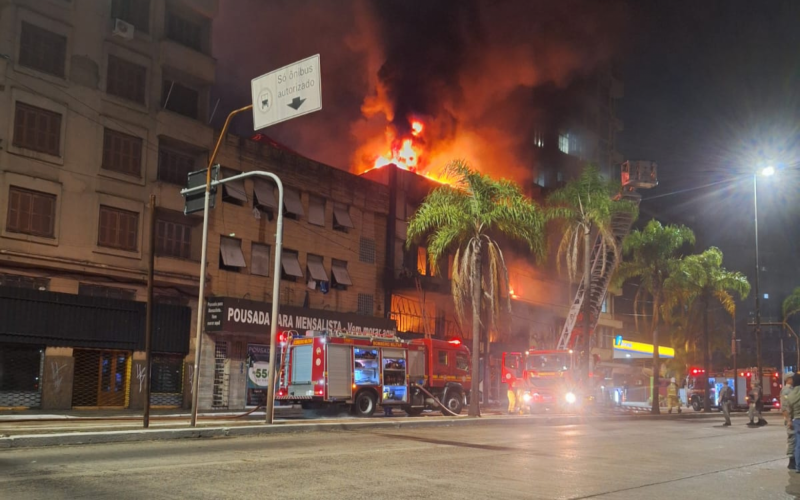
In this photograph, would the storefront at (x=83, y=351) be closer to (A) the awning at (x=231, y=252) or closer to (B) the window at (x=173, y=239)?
(B) the window at (x=173, y=239)

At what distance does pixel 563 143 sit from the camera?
6431 cm

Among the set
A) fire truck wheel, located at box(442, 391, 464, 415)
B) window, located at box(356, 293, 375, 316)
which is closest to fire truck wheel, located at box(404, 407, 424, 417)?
fire truck wheel, located at box(442, 391, 464, 415)

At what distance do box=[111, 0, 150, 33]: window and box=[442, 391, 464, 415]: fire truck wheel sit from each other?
62.2 feet

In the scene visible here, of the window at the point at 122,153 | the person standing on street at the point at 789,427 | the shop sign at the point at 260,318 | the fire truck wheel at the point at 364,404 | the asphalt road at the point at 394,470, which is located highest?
the window at the point at 122,153

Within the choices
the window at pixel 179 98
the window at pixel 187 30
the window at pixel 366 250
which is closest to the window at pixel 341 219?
the window at pixel 366 250

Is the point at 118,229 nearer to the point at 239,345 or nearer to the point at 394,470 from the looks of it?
the point at 239,345

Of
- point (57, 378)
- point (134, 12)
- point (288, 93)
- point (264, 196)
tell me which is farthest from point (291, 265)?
point (288, 93)

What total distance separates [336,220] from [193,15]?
11.4 m

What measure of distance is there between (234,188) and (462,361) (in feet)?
39.6

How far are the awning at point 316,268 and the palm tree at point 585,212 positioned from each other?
1138cm

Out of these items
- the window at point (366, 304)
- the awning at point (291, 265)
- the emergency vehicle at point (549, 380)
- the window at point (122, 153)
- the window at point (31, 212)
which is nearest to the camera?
the window at point (31, 212)

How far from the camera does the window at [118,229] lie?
25859mm

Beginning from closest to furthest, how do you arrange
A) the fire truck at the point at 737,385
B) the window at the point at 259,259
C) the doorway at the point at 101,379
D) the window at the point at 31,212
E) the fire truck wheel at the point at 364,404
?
1. the window at the point at 31,212
2. the fire truck wheel at the point at 364,404
3. the doorway at the point at 101,379
4. the window at the point at 259,259
5. the fire truck at the point at 737,385

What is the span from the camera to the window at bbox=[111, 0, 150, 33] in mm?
27106
